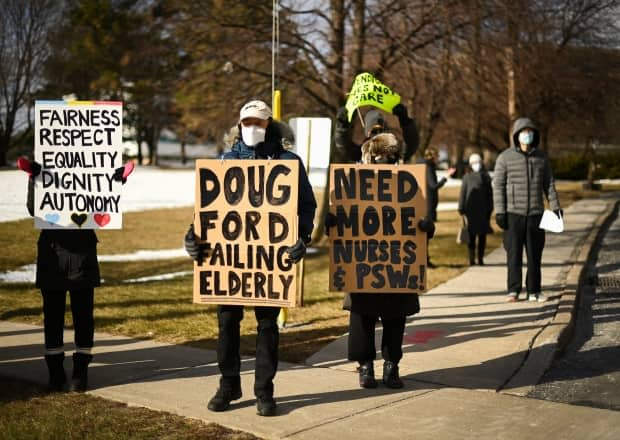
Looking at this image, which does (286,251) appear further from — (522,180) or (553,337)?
(522,180)

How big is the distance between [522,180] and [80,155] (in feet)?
17.8

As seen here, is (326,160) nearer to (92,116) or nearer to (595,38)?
(92,116)

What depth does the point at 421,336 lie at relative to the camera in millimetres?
8078

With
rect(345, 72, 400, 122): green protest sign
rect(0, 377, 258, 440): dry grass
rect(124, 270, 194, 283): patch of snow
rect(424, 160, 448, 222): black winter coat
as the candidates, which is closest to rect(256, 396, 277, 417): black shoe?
rect(0, 377, 258, 440): dry grass

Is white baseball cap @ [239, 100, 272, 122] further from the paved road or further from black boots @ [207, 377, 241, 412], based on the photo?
the paved road

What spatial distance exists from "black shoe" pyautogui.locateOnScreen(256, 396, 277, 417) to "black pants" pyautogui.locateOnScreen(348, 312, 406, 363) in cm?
103

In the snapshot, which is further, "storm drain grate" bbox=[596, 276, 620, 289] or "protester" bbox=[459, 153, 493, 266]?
"protester" bbox=[459, 153, 493, 266]

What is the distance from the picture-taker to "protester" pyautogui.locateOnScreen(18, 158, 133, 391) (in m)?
6.00

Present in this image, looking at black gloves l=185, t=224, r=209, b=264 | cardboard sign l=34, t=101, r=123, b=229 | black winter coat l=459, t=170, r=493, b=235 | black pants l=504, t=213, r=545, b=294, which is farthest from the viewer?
black winter coat l=459, t=170, r=493, b=235

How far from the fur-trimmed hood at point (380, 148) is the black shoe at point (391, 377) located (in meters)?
1.51

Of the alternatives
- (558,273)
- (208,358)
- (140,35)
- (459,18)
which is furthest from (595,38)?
(208,358)

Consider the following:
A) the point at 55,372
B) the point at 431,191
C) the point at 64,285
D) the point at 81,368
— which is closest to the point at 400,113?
the point at 64,285

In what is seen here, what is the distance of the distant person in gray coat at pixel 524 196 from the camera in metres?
9.81

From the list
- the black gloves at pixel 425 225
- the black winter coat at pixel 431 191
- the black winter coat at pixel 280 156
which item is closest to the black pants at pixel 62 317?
the black winter coat at pixel 280 156
